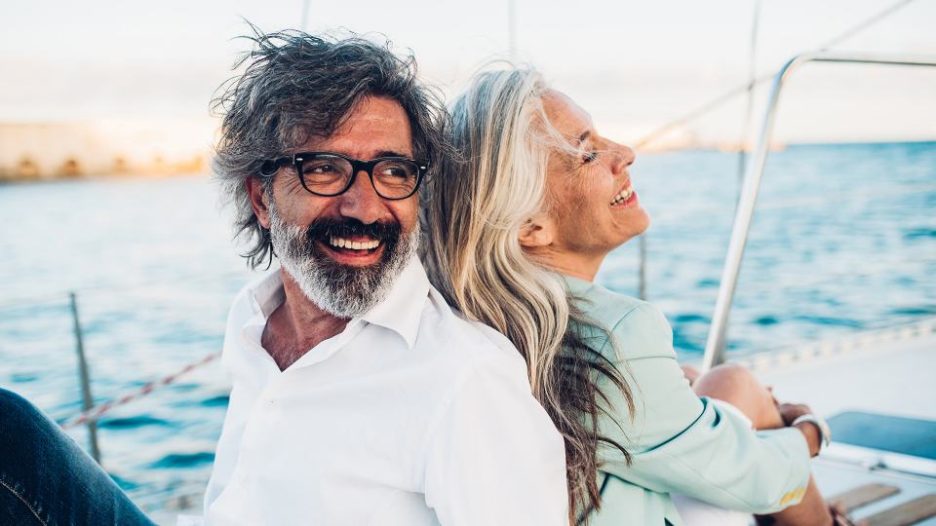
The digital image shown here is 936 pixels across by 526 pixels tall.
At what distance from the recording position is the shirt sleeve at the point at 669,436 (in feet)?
3.75

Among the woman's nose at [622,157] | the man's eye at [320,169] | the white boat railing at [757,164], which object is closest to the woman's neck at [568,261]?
the woman's nose at [622,157]

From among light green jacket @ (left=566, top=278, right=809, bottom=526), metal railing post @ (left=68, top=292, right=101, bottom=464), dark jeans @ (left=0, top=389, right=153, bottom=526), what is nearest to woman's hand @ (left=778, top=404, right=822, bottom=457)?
light green jacket @ (left=566, top=278, right=809, bottom=526)

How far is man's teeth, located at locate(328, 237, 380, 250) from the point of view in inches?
46.7

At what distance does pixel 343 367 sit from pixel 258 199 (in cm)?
37

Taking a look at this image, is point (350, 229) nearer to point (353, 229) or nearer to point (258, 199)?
point (353, 229)

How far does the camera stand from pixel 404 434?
1.04 m

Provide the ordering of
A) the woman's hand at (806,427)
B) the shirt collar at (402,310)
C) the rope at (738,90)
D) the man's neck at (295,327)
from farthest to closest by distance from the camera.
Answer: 1. the rope at (738,90)
2. the woman's hand at (806,427)
3. the man's neck at (295,327)
4. the shirt collar at (402,310)

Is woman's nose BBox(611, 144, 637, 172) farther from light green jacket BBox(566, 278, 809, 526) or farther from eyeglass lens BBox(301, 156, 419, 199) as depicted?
eyeglass lens BBox(301, 156, 419, 199)

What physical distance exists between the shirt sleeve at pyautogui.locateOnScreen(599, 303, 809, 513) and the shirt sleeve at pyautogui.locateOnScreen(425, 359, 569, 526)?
15 centimetres

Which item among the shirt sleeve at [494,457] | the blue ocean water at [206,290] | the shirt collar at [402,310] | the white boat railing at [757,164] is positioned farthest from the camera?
the blue ocean water at [206,290]

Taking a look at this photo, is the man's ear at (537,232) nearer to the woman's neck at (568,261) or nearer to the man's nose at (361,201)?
the woman's neck at (568,261)

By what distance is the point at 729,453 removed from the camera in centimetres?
120

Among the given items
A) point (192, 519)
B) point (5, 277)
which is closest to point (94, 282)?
point (5, 277)

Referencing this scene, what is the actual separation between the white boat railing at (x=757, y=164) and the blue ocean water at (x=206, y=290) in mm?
474
